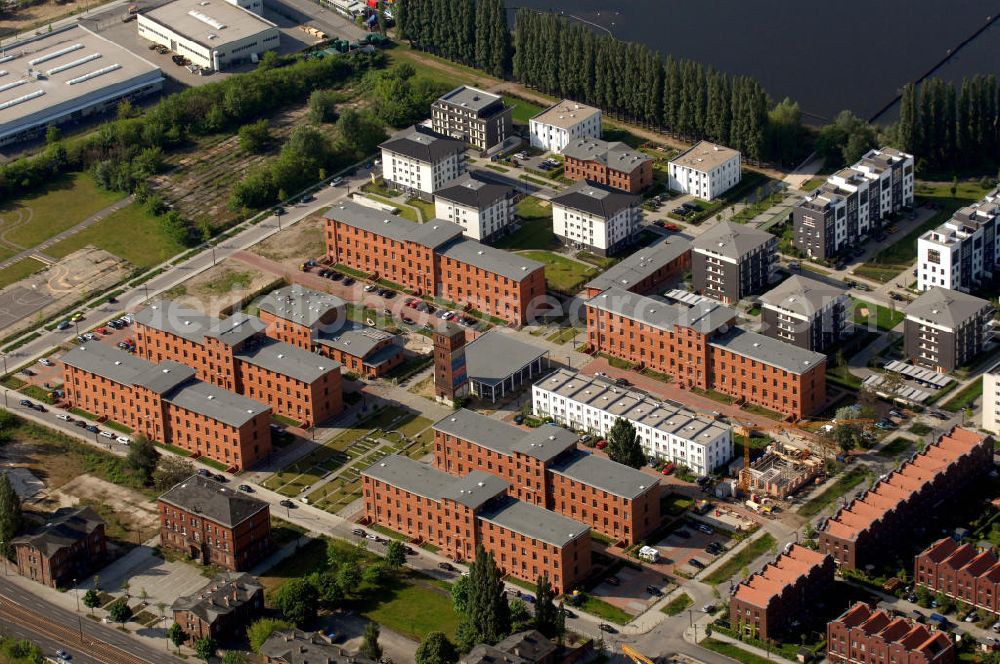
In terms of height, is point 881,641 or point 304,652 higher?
point 881,641

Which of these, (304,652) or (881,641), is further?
(304,652)

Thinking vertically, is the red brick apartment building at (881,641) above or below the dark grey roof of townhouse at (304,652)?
above

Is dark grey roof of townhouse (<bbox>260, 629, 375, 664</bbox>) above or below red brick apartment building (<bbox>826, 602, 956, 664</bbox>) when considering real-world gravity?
below

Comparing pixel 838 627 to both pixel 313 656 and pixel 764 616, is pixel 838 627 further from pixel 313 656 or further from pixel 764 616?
pixel 313 656

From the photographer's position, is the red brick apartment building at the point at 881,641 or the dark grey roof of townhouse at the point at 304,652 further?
the dark grey roof of townhouse at the point at 304,652

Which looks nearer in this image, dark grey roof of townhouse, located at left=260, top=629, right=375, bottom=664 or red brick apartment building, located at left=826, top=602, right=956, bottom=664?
red brick apartment building, located at left=826, top=602, right=956, bottom=664

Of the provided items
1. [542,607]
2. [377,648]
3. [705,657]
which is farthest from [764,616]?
[377,648]
